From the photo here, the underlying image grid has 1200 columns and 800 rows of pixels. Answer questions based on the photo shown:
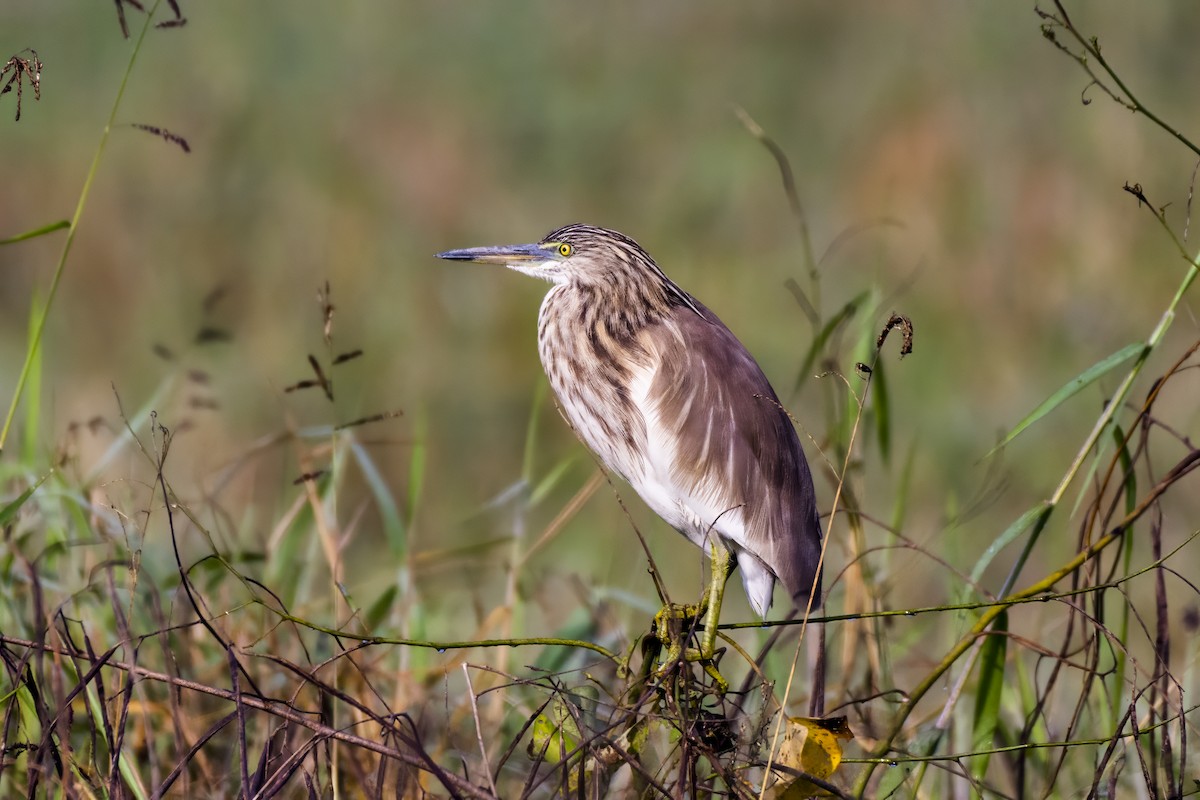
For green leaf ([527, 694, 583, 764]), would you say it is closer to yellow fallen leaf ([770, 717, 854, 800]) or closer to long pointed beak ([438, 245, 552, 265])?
yellow fallen leaf ([770, 717, 854, 800])

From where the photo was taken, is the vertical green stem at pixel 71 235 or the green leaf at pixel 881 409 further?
the green leaf at pixel 881 409

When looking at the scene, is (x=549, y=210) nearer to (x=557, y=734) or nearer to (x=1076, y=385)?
(x=1076, y=385)

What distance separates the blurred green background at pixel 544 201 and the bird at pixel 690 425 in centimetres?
241

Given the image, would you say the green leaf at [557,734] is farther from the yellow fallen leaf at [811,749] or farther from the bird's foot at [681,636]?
the yellow fallen leaf at [811,749]

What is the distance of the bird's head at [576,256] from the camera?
236 centimetres

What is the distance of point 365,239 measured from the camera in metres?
6.13

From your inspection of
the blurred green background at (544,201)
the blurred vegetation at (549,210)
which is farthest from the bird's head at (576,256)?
the blurred green background at (544,201)

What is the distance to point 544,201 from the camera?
247 inches

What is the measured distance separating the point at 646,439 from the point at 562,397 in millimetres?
169

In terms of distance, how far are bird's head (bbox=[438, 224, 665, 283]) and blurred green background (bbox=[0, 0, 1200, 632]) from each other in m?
2.29

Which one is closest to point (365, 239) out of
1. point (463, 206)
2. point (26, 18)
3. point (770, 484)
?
point (463, 206)

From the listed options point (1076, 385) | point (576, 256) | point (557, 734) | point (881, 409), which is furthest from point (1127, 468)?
point (576, 256)

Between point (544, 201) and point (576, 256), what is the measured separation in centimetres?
388

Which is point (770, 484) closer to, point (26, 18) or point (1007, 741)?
point (1007, 741)
